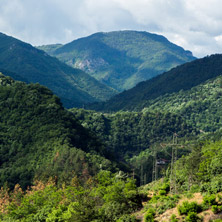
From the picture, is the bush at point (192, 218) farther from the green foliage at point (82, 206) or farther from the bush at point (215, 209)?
the green foliage at point (82, 206)

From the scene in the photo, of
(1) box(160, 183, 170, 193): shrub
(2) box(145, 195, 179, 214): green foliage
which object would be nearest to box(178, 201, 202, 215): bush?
(2) box(145, 195, 179, 214): green foliage

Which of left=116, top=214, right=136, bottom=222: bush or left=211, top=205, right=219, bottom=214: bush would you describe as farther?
left=116, top=214, right=136, bottom=222: bush

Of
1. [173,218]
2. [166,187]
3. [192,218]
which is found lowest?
[173,218]

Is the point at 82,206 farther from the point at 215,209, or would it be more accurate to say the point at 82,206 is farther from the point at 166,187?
the point at 166,187

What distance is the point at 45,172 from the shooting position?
325 feet

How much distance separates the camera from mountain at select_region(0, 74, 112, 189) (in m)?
103

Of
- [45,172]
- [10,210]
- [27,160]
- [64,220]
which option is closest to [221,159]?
[64,220]

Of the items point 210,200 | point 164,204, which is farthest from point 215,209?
point 164,204

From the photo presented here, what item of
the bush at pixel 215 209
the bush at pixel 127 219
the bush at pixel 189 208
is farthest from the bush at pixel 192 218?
the bush at pixel 127 219

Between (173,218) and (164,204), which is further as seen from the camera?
(164,204)

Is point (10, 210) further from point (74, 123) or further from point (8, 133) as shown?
point (74, 123)

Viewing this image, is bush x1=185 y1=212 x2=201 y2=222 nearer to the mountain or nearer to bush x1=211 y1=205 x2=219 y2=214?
bush x1=211 y1=205 x2=219 y2=214

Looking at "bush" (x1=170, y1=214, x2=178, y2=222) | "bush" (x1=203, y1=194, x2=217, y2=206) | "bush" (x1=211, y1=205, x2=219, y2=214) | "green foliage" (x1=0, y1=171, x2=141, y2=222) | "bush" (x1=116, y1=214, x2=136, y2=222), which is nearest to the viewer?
"bush" (x1=211, y1=205, x2=219, y2=214)

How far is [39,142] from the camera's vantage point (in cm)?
12369
